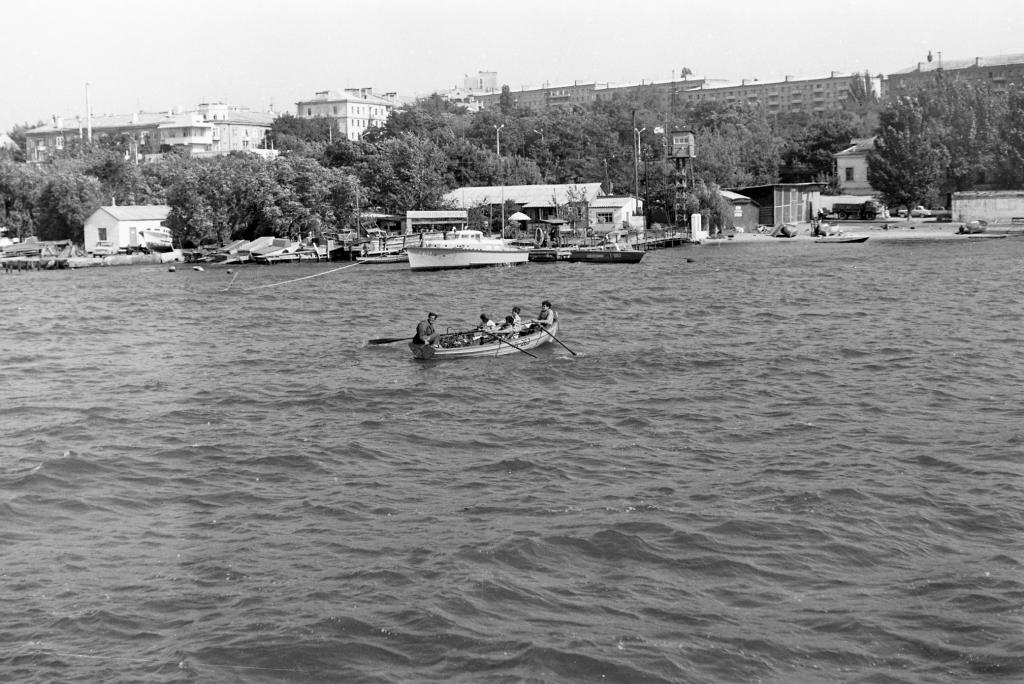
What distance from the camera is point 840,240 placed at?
259ft

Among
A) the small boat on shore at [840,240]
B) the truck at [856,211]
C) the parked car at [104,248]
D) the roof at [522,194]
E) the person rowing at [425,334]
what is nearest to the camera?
the person rowing at [425,334]

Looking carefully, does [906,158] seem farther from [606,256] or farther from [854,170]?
[606,256]

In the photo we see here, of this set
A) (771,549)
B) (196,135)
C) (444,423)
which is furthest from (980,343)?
(196,135)

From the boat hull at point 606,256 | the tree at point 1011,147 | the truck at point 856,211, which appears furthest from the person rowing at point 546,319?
the tree at point 1011,147

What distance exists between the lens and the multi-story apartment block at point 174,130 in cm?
16175

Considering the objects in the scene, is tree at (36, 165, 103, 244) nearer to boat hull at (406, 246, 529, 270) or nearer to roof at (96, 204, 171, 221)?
roof at (96, 204, 171, 221)

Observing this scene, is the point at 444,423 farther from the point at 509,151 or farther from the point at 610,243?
the point at 509,151

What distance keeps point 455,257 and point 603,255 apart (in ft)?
28.1

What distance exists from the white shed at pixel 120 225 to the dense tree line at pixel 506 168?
2.45m

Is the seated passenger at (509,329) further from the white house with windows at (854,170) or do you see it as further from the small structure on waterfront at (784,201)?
the white house with windows at (854,170)

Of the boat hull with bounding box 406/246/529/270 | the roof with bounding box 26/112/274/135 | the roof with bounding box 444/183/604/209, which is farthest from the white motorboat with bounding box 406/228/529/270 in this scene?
the roof with bounding box 26/112/274/135

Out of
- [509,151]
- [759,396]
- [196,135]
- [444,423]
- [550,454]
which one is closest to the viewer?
[550,454]

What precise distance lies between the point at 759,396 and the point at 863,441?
4.54 m

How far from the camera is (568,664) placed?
12.1 meters
